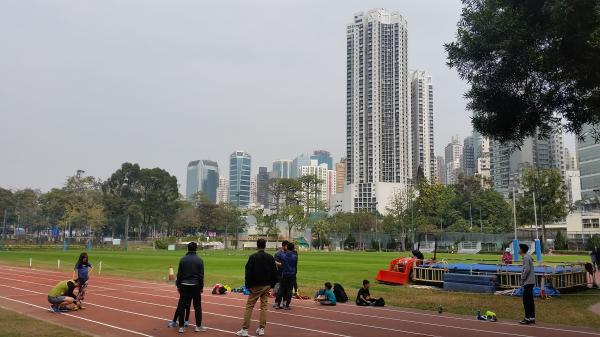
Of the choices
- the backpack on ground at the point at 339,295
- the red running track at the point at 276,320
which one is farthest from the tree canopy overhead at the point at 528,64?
the backpack on ground at the point at 339,295

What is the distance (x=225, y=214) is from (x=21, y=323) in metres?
112

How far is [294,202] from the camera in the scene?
117 m

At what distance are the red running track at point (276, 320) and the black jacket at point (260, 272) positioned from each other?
1.11 m

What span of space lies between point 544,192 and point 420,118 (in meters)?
89.7

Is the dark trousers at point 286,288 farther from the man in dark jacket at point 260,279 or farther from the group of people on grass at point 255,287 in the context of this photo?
the man in dark jacket at point 260,279

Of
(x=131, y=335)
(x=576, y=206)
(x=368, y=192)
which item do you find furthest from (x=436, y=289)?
(x=368, y=192)

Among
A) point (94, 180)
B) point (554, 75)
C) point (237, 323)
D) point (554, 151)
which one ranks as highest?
point (554, 151)

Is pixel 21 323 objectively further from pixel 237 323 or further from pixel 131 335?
pixel 237 323

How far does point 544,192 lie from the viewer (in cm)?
7912

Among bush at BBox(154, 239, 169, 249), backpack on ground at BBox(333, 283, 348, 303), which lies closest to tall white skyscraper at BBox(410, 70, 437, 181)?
bush at BBox(154, 239, 169, 249)

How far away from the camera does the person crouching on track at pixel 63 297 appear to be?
1405cm

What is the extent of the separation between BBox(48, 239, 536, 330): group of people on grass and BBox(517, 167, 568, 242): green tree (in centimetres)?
7049

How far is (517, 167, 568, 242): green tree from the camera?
78.6 m

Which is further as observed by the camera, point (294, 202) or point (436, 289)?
point (294, 202)
